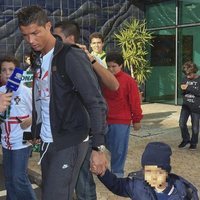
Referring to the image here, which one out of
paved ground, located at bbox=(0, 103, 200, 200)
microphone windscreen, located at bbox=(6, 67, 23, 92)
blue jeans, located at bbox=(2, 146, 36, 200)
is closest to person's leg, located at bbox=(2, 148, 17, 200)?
blue jeans, located at bbox=(2, 146, 36, 200)

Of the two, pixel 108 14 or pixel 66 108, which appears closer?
pixel 66 108

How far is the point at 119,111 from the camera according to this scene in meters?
4.56

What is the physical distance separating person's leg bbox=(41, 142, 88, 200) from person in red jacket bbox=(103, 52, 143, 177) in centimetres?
178

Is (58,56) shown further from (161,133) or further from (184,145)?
(161,133)

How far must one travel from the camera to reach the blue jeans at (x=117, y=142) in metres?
4.55

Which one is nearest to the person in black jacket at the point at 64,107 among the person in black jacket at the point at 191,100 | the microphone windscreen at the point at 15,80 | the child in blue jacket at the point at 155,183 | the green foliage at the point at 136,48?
the child in blue jacket at the point at 155,183

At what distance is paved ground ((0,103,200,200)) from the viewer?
18.4ft

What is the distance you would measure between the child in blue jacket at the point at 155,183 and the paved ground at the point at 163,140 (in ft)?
6.71

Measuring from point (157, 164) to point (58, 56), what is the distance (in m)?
0.94

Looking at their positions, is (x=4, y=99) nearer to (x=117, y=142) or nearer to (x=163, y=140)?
(x=117, y=142)

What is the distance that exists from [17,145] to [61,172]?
1.28 m

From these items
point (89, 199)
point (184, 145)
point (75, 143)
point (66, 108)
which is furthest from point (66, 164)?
point (184, 145)

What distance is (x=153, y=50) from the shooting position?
571 inches

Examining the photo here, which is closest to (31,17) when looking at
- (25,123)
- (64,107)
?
(64,107)
